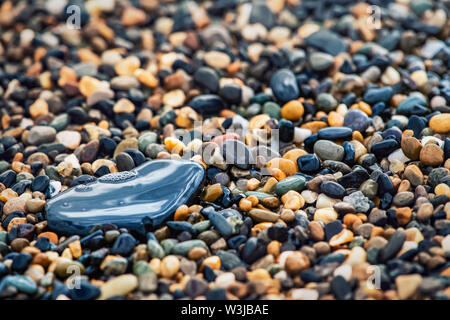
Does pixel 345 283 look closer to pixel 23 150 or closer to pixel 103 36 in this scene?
pixel 23 150

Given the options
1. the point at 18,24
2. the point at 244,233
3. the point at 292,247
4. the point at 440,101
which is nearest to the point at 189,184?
the point at 244,233

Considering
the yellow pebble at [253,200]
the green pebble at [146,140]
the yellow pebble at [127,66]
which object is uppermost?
the yellow pebble at [127,66]

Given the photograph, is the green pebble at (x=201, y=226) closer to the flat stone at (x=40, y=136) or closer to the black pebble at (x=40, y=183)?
the black pebble at (x=40, y=183)

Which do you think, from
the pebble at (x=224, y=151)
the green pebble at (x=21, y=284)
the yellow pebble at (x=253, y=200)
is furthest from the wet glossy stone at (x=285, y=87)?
the green pebble at (x=21, y=284)

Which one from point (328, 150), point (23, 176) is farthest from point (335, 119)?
point (23, 176)

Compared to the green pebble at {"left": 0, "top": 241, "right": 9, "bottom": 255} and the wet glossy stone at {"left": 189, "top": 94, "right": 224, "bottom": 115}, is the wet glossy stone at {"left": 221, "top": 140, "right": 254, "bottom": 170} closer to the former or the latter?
the wet glossy stone at {"left": 189, "top": 94, "right": 224, "bottom": 115}

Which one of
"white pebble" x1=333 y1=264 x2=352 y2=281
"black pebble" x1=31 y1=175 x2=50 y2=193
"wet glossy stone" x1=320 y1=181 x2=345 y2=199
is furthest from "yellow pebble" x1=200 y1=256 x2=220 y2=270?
"black pebble" x1=31 y1=175 x2=50 y2=193
